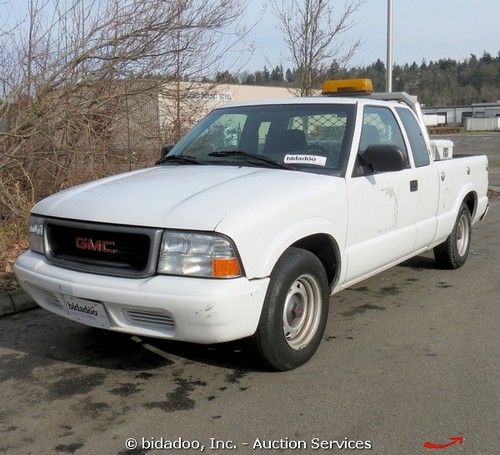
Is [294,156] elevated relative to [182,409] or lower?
elevated

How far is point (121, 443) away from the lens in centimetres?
299

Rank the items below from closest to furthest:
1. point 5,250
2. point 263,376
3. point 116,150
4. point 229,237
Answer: point 229,237, point 263,376, point 5,250, point 116,150

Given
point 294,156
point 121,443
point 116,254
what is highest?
point 294,156

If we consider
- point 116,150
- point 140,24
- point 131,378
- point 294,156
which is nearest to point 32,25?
point 140,24

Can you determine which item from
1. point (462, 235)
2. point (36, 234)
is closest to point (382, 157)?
point (36, 234)

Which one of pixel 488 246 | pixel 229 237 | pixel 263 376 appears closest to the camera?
pixel 229 237

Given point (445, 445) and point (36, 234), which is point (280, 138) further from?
point (445, 445)

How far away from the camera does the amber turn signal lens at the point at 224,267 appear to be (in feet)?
10.6

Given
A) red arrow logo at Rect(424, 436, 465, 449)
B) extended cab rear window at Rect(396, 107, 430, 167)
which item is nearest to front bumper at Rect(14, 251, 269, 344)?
red arrow logo at Rect(424, 436, 465, 449)

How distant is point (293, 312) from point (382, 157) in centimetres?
133

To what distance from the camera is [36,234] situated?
13.0 feet

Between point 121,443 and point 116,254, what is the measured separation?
106cm

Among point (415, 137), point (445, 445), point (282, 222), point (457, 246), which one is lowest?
point (445, 445)

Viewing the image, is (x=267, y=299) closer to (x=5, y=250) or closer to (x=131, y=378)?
(x=131, y=378)
